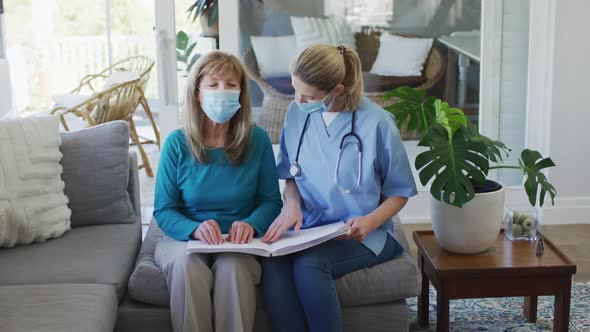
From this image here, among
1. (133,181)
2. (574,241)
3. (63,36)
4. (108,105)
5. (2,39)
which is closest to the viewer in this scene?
(133,181)

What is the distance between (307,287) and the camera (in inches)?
81.7

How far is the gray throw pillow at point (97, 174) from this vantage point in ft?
A: 8.35

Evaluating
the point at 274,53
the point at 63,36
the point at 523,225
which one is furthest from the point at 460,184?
the point at 63,36

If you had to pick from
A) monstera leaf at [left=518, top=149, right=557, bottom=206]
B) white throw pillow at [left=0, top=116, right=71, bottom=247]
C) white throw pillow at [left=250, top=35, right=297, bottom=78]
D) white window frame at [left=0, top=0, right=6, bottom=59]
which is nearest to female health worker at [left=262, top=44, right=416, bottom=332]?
monstera leaf at [left=518, top=149, right=557, bottom=206]

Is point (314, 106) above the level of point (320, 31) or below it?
below

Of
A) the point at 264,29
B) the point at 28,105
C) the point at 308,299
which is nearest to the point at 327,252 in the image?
the point at 308,299

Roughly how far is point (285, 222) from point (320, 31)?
1697mm

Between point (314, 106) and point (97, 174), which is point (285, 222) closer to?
point (314, 106)

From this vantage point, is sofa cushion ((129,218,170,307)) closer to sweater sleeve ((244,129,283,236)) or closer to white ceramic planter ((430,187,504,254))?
sweater sleeve ((244,129,283,236))

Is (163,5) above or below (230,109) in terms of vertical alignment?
above

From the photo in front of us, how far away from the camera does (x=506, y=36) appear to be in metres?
3.78

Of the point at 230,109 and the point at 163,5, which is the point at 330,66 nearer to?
the point at 230,109

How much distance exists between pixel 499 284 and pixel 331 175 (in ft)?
1.91

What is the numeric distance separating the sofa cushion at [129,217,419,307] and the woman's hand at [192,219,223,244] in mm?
153
